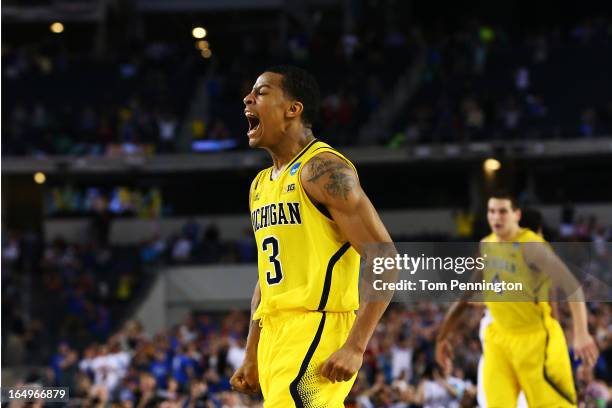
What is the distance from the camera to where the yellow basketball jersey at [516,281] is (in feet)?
20.9

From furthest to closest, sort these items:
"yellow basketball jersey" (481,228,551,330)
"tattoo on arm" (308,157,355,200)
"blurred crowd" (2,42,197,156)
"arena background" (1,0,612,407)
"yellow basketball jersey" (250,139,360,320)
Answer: "blurred crowd" (2,42,197,156) → "arena background" (1,0,612,407) → "yellow basketball jersey" (481,228,551,330) → "yellow basketball jersey" (250,139,360,320) → "tattoo on arm" (308,157,355,200)

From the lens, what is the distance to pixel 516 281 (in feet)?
22.7

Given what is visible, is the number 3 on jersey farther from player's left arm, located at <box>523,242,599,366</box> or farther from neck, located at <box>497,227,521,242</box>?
neck, located at <box>497,227,521,242</box>

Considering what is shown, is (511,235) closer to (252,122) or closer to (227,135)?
(252,122)

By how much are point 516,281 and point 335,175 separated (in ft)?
8.53

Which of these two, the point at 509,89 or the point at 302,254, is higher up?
the point at 509,89

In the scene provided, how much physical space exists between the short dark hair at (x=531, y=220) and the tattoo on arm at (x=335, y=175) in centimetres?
361

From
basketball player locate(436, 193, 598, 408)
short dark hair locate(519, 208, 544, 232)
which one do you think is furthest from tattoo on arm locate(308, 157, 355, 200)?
short dark hair locate(519, 208, 544, 232)

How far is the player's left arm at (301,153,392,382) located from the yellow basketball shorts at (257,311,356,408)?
13cm

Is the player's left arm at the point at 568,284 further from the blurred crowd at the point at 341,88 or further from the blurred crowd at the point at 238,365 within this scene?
the blurred crowd at the point at 341,88

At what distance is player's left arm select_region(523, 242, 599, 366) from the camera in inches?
263

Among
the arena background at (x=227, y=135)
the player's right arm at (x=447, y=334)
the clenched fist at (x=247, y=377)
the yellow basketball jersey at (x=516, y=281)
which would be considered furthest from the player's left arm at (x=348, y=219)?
the arena background at (x=227, y=135)

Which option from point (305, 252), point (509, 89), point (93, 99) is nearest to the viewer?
point (305, 252)

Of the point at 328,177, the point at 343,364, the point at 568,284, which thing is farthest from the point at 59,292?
the point at 343,364
